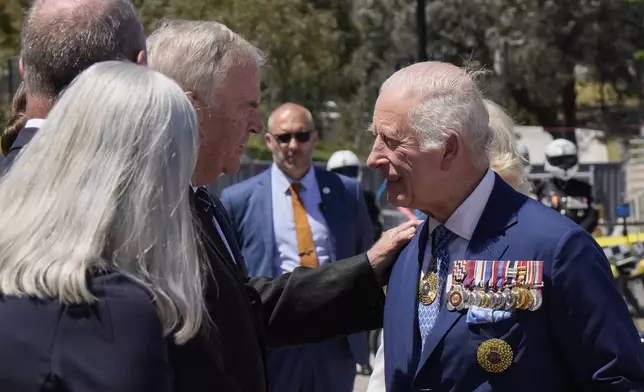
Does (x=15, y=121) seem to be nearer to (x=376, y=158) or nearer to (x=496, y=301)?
(x=376, y=158)

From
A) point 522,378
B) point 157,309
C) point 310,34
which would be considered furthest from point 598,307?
point 310,34

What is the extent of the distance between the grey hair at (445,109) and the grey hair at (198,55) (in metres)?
0.45

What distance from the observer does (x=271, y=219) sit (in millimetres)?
6559

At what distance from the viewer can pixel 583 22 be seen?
32500 mm

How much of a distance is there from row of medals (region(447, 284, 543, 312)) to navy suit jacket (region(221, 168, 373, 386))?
3.47m

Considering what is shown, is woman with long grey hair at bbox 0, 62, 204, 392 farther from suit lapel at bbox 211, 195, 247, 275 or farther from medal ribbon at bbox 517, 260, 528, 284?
medal ribbon at bbox 517, 260, 528, 284

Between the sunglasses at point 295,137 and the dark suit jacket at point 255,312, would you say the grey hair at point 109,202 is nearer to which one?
the dark suit jacket at point 255,312

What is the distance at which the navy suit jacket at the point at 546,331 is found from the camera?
2805 mm

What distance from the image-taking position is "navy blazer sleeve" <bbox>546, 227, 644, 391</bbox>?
9.18 ft

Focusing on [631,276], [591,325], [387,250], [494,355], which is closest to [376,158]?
[387,250]

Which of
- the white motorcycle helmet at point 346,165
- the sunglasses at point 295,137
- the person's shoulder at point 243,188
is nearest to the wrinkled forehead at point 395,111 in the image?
the person's shoulder at point 243,188

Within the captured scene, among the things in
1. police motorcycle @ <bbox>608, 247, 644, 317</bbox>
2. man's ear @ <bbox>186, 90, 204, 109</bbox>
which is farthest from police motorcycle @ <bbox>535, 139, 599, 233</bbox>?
man's ear @ <bbox>186, 90, 204, 109</bbox>

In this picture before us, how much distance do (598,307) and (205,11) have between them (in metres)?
18.8

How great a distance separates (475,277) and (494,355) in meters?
0.21
